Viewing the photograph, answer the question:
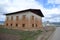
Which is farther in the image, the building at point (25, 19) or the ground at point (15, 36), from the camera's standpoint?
the building at point (25, 19)

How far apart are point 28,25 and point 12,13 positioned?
6.85 m

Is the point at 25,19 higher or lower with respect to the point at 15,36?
higher

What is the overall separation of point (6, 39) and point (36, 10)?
2473cm

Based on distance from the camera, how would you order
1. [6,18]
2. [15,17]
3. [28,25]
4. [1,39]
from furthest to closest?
[6,18]
[15,17]
[28,25]
[1,39]

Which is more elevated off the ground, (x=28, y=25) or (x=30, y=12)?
(x=30, y=12)

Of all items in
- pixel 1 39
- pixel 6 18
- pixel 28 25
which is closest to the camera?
pixel 1 39

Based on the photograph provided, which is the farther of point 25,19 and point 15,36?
point 25,19

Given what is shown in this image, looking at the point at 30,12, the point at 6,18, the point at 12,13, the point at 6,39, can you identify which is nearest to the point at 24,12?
the point at 30,12

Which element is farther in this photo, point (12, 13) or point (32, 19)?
point (12, 13)

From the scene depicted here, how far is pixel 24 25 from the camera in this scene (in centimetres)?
3819

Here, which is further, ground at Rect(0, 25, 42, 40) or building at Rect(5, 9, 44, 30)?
building at Rect(5, 9, 44, 30)

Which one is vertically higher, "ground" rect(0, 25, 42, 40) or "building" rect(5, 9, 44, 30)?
"building" rect(5, 9, 44, 30)

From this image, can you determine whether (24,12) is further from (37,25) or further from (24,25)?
(37,25)

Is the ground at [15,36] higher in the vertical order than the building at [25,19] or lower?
lower
